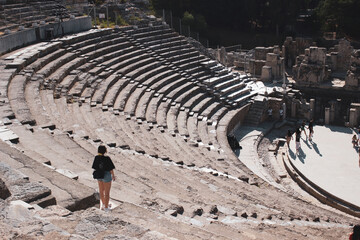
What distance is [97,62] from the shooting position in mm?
19875

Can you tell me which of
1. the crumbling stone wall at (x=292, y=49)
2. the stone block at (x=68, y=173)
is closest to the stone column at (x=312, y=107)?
the crumbling stone wall at (x=292, y=49)

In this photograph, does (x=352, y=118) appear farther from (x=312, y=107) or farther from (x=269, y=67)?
(x=269, y=67)

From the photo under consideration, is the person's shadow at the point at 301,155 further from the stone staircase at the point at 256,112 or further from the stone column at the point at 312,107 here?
the stone column at the point at 312,107

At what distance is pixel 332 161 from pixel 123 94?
8.59 meters

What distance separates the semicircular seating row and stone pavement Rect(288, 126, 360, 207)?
132 inches

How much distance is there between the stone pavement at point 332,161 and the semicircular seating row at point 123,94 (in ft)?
11.0

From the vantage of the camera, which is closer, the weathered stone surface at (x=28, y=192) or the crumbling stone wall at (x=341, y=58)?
the weathered stone surface at (x=28, y=192)

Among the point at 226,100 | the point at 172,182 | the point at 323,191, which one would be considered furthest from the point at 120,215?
the point at 226,100

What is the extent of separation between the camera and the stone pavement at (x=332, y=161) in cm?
1497

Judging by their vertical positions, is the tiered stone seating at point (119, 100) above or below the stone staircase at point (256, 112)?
above

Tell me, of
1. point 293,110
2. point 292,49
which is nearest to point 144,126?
point 293,110

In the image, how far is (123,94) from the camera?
18.0 m

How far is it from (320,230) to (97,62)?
1356 centimetres

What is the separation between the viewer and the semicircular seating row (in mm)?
12438
